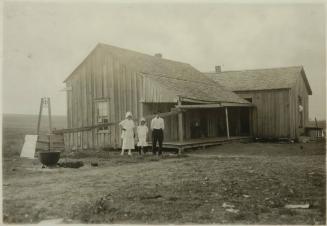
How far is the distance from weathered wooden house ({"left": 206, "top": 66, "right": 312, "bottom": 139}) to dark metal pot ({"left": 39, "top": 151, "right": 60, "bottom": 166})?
51.9ft

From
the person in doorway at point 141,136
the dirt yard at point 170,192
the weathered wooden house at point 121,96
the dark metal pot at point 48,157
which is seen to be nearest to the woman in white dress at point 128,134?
the person in doorway at point 141,136

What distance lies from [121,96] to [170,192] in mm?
10331

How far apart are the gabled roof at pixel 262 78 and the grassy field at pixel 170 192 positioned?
496 inches

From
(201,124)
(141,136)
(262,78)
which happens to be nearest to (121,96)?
(141,136)

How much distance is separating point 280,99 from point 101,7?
1705cm

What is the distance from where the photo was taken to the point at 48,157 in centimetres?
1361

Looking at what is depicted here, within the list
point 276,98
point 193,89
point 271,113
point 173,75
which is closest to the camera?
point 193,89

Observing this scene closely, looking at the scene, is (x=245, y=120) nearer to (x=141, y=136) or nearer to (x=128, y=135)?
(x=141, y=136)

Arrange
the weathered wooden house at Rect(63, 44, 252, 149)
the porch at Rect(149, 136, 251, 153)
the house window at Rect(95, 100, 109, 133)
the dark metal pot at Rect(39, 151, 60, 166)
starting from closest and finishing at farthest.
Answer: the dark metal pot at Rect(39, 151, 60, 166) → the porch at Rect(149, 136, 251, 153) → the weathered wooden house at Rect(63, 44, 252, 149) → the house window at Rect(95, 100, 109, 133)

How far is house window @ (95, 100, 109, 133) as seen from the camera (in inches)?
789

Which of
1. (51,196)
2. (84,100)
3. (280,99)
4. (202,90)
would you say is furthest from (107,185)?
(280,99)

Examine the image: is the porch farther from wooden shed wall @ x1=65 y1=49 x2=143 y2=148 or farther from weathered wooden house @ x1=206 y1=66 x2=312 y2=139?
weathered wooden house @ x1=206 y1=66 x2=312 y2=139

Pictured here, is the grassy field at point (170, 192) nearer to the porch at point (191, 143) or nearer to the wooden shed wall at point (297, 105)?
the porch at point (191, 143)

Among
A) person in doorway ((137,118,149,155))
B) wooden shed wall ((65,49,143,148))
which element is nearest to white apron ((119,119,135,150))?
person in doorway ((137,118,149,155))
